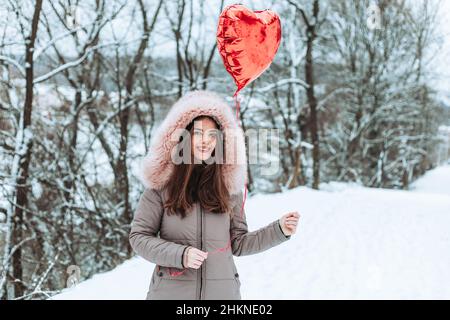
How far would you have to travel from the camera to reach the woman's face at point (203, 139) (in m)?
1.72

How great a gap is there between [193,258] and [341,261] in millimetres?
3779

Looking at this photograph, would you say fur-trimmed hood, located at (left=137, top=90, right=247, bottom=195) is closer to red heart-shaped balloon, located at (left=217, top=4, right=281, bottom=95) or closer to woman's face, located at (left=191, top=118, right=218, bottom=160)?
woman's face, located at (left=191, top=118, right=218, bottom=160)

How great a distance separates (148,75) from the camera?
36.4ft

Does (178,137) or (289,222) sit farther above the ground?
(178,137)

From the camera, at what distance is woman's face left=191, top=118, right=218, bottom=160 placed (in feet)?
5.64

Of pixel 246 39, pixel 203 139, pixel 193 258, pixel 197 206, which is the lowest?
pixel 193 258

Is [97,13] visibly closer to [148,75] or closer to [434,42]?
[148,75]

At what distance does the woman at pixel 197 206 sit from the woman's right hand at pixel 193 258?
66 millimetres

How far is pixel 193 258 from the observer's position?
4.88 feet

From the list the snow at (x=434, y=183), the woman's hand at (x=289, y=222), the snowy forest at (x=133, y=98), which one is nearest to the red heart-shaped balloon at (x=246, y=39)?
the woman's hand at (x=289, y=222)

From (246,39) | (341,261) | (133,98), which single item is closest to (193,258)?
(246,39)

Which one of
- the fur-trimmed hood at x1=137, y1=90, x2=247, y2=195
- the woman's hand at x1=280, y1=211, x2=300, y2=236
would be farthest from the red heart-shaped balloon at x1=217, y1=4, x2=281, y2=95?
the woman's hand at x1=280, y1=211, x2=300, y2=236

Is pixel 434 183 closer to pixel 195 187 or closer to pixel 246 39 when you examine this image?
pixel 246 39
